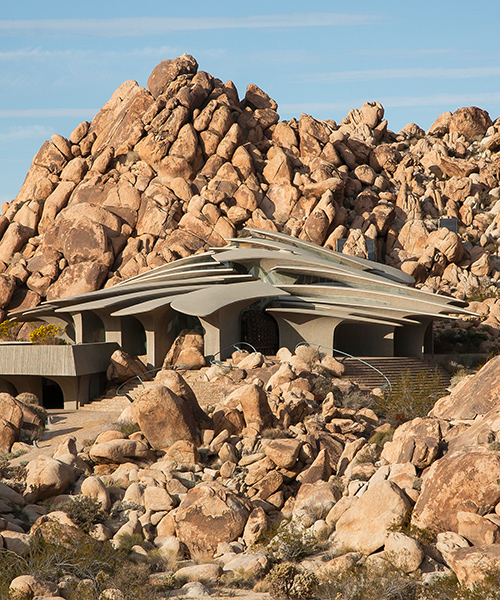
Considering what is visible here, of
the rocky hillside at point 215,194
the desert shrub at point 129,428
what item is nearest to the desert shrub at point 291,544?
the desert shrub at point 129,428

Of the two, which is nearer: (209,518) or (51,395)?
(209,518)

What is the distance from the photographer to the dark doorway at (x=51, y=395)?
27625 mm

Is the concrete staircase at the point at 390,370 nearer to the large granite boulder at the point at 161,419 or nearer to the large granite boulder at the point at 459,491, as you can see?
the large granite boulder at the point at 161,419

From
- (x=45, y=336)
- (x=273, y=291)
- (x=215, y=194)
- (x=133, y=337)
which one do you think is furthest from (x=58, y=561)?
(x=215, y=194)

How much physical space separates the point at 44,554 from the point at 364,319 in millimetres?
19722

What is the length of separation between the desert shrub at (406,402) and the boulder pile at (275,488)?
1197 millimetres

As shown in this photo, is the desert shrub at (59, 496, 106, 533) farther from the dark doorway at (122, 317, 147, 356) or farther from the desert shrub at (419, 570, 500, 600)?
the dark doorway at (122, 317, 147, 356)

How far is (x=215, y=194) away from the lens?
47.1 metres

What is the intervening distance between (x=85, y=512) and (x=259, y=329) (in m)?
18.5

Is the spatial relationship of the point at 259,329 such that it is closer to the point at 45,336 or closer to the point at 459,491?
the point at 45,336

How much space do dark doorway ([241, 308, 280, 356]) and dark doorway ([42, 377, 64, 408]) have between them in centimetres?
888

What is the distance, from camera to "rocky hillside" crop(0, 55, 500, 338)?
4541 cm

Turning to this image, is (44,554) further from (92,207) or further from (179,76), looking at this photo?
(179,76)

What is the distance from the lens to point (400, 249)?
47.7 m
